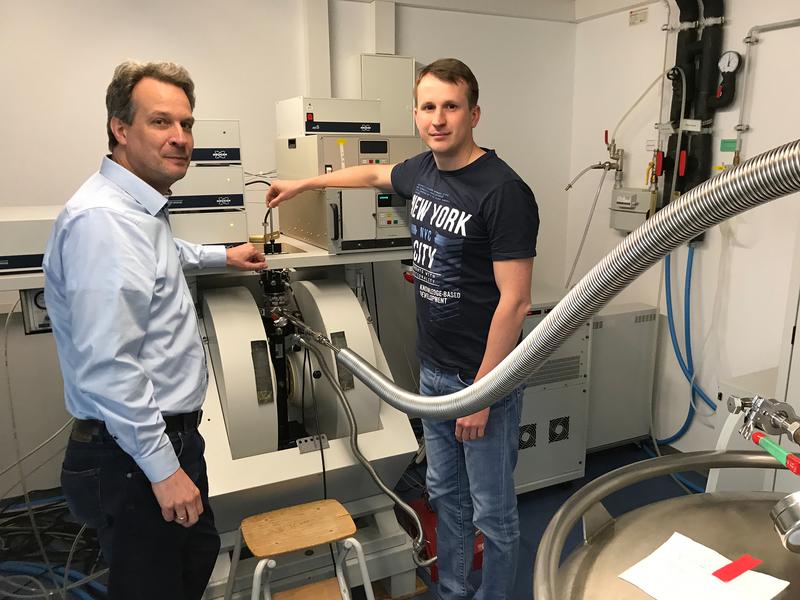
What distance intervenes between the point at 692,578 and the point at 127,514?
1.25 m

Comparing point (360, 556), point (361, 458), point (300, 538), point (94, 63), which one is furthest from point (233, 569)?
point (94, 63)

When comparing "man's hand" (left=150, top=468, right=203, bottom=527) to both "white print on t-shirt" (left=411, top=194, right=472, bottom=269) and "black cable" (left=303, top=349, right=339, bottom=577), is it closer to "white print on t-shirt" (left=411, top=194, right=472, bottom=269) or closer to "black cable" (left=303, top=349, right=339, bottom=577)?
"black cable" (left=303, top=349, right=339, bottom=577)

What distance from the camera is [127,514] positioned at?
148 cm

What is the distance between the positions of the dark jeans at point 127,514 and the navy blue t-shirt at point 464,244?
0.77 m

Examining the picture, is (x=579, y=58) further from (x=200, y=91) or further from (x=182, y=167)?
(x=182, y=167)

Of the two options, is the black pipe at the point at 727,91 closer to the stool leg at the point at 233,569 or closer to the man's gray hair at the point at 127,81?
the man's gray hair at the point at 127,81

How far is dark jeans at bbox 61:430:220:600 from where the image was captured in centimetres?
147

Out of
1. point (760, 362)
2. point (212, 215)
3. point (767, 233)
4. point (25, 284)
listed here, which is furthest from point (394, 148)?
point (760, 362)

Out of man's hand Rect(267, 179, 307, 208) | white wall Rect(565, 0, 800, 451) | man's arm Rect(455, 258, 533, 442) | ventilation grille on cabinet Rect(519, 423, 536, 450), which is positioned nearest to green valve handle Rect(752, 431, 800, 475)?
man's arm Rect(455, 258, 533, 442)

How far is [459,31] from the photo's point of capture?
345 centimetres

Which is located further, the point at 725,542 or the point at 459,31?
the point at 459,31

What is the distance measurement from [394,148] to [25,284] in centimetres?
138

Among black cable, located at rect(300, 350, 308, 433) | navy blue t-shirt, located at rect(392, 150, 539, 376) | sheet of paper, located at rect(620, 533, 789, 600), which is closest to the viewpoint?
sheet of paper, located at rect(620, 533, 789, 600)

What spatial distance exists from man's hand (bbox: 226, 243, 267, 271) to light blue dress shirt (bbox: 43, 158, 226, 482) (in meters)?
0.51
